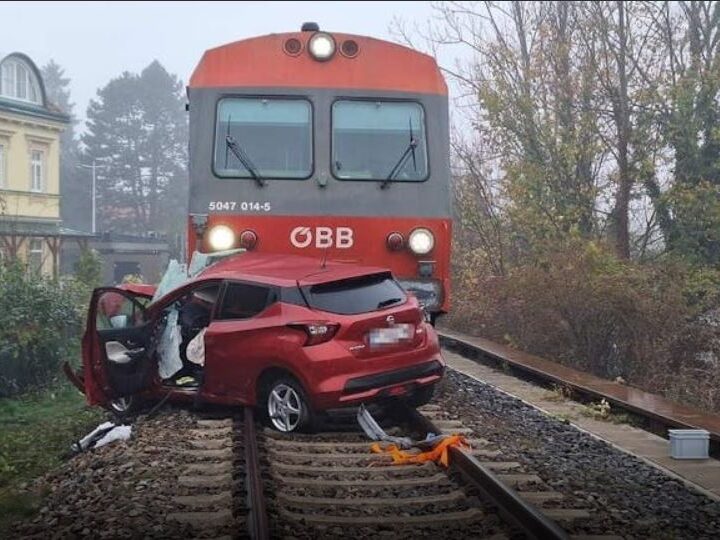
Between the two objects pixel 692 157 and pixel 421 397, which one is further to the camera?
pixel 692 157

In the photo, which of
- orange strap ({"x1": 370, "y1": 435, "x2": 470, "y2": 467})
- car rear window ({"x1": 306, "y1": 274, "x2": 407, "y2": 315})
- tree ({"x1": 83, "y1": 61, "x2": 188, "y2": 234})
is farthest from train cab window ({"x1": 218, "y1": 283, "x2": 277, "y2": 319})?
tree ({"x1": 83, "y1": 61, "x2": 188, "y2": 234})

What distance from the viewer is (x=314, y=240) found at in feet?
32.3

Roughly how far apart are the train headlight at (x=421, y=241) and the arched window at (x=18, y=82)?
21780mm

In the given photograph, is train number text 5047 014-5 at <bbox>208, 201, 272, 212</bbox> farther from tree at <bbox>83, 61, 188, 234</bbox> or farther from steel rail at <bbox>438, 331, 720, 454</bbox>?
tree at <bbox>83, 61, 188, 234</bbox>

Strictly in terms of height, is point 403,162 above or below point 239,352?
above

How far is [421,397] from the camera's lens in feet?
28.6

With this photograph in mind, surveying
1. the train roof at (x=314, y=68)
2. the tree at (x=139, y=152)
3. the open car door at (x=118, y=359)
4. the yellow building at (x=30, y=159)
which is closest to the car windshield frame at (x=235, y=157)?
the train roof at (x=314, y=68)

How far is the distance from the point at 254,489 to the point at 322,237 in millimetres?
4277

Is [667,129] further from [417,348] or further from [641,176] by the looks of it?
[417,348]

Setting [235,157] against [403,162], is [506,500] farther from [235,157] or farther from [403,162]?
[235,157]

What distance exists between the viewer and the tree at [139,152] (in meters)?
63.3

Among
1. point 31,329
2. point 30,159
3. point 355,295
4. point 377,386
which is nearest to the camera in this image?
point 377,386

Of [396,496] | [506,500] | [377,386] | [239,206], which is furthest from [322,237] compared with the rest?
[506,500]

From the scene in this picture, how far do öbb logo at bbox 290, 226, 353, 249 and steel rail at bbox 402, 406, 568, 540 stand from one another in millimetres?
3377
